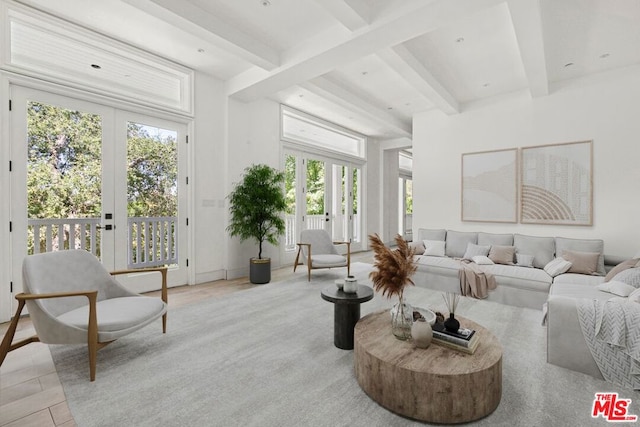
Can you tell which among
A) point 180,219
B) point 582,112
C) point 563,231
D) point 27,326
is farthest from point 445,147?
point 27,326

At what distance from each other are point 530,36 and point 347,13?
6.62ft

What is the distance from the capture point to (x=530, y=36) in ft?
10.6

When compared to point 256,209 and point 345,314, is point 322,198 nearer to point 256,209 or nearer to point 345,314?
point 256,209

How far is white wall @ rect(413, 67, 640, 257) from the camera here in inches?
167

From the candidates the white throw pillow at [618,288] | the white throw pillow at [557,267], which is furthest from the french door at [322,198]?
the white throw pillow at [618,288]

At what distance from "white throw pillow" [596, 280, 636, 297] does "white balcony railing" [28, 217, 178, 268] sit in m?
5.31

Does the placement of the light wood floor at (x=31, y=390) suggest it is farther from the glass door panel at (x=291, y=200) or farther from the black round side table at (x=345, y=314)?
the glass door panel at (x=291, y=200)

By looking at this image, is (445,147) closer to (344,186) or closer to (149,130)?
(344,186)

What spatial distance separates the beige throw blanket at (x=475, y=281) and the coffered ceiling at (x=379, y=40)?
2.78 meters

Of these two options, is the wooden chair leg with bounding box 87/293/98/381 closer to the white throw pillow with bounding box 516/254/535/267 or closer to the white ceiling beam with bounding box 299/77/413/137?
the white ceiling beam with bounding box 299/77/413/137

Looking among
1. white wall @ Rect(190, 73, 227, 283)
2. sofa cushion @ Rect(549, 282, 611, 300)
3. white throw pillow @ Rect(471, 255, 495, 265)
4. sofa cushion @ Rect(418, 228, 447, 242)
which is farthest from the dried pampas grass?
sofa cushion @ Rect(418, 228, 447, 242)

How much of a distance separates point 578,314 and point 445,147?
431 cm

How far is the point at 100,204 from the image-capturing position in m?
3.82

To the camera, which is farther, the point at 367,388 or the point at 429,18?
the point at 429,18
